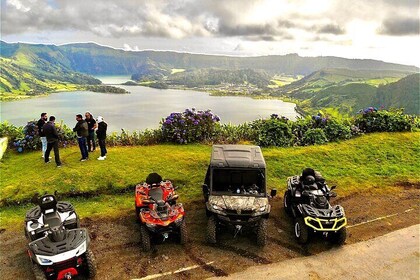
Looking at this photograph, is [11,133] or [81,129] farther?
[11,133]

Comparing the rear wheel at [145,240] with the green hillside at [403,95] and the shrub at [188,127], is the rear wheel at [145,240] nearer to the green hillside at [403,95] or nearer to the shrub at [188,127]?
the shrub at [188,127]

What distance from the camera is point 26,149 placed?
50.8 ft

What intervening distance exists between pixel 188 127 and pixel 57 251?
36.7 ft

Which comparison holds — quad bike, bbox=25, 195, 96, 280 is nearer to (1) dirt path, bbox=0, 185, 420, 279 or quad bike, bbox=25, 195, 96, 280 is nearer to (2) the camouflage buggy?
(1) dirt path, bbox=0, 185, 420, 279

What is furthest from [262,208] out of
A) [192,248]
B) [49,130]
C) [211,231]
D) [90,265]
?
[49,130]

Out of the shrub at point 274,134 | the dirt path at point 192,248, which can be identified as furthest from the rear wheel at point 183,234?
the shrub at point 274,134

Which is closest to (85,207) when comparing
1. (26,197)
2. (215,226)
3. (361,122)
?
(26,197)

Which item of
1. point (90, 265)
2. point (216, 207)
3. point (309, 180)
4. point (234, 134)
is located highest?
point (234, 134)

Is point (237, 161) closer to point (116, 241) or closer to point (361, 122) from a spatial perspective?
point (116, 241)

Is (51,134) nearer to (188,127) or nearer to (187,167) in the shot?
(187,167)

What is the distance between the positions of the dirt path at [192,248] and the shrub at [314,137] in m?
6.88

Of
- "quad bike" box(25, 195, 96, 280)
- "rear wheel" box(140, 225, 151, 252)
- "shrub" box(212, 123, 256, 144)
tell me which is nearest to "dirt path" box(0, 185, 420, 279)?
"rear wheel" box(140, 225, 151, 252)

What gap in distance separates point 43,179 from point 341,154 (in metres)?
14.4

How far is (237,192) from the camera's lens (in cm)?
959
